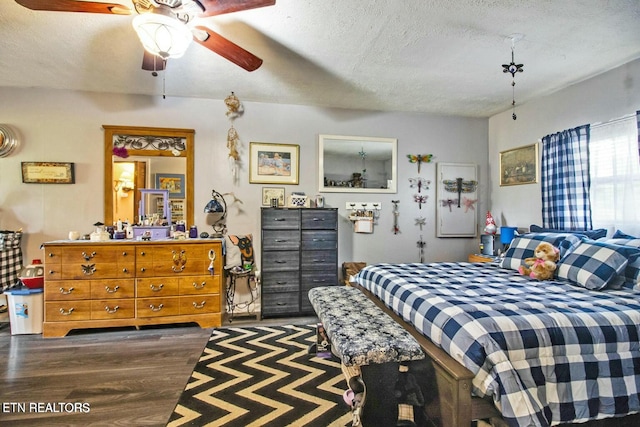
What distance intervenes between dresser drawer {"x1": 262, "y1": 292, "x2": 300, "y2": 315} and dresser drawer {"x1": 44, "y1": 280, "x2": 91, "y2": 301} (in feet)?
5.81

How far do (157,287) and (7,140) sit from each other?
2384 mm

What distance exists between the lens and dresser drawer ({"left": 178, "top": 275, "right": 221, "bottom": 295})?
3301mm

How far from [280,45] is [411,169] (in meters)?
2.55

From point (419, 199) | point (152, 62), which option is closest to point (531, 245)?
point (419, 199)

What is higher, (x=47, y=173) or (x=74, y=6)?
(x=74, y=6)

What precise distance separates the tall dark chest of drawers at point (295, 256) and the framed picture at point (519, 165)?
244 centimetres

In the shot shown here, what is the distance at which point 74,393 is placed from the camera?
2.08 m

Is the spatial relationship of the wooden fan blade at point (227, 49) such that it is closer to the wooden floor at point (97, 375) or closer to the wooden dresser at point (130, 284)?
the wooden dresser at point (130, 284)

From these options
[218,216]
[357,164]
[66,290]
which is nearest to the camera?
[66,290]

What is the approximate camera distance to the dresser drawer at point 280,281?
3561 millimetres

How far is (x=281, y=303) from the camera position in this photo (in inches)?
141

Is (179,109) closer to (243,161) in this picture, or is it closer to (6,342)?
(243,161)

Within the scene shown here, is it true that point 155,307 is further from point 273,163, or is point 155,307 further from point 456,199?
point 456,199

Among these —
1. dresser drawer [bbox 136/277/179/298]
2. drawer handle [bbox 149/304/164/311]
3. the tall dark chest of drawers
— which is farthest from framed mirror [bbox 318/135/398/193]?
drawer handle [bbox 149/304/164/311]
